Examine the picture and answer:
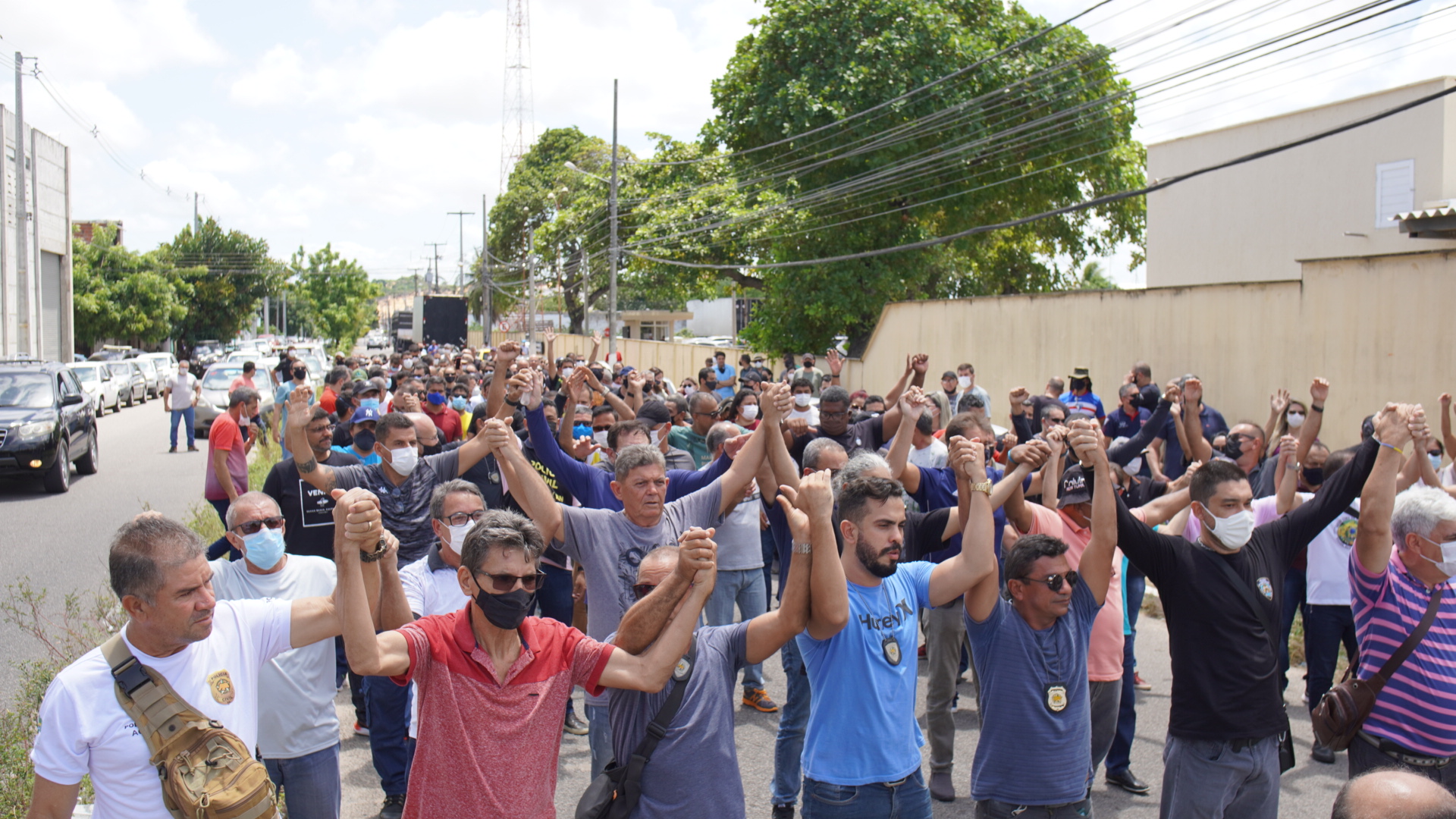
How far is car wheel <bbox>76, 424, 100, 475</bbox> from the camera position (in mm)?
17672

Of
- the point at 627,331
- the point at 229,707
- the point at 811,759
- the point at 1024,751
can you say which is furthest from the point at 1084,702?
the point at 627,331

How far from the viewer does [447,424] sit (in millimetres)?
11000

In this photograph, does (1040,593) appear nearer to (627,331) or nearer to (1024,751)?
(1024,751)

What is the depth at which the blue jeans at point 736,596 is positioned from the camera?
6.75 metres

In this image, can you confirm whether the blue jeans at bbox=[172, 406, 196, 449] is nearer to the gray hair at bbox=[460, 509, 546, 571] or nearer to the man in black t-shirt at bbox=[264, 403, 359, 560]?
the man in black t-shirt at bbox=[264, 403, 359, 560]

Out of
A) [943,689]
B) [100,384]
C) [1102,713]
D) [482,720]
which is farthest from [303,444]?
[100,384]

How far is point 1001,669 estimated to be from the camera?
415cm

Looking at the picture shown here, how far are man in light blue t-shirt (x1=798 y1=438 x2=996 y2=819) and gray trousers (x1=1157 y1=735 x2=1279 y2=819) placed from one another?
3.60 feet

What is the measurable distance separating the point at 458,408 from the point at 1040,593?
376 inches

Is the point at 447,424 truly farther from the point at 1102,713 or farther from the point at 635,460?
the point at 1102,713

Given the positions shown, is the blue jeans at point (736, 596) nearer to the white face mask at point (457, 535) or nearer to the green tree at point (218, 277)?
the white face mask at point (457, 535)

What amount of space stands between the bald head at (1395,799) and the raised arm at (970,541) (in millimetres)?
1902

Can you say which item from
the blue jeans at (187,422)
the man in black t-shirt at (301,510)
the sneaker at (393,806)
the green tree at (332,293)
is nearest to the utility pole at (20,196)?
the blue jeans at (187,422)

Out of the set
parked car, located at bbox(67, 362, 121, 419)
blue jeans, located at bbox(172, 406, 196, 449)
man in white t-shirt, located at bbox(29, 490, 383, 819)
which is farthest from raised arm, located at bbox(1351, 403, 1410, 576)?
parked car, located at bbox(67, 362, 121, 419)
